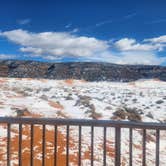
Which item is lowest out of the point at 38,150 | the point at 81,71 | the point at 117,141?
the point at 38,150

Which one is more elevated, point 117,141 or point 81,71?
point 81,71

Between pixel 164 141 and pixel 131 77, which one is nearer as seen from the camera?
pixel 164 141

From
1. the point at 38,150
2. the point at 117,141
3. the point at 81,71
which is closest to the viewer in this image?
the point at 117,141

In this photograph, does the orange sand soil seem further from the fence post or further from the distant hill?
the distant hill

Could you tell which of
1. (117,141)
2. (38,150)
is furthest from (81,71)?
(117,141)

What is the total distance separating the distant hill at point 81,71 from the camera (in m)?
63.9

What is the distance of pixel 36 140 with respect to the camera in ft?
26.9

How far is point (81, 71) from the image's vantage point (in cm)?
6594

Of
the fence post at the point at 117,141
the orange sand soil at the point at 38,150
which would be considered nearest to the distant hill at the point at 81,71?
the orange sand soil at the point at 38,150

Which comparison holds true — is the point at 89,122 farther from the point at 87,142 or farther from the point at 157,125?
the point at 87,142

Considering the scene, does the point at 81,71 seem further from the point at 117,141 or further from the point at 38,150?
the point at 117,141

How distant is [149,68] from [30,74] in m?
22.6

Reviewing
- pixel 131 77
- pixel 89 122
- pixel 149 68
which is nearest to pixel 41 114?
pixel 89 122

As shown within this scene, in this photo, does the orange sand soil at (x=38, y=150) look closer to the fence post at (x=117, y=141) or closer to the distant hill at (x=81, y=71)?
the fence post at (x=117, y=141)
